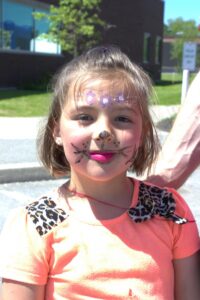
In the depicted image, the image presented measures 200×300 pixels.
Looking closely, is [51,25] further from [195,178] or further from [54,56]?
[195,178]

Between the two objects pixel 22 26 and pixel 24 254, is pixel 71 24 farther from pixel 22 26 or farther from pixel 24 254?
pixel 24 254

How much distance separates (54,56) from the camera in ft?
89.9

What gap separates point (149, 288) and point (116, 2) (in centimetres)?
3177

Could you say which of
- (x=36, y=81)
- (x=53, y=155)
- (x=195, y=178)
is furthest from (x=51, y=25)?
(x=53, y=155)

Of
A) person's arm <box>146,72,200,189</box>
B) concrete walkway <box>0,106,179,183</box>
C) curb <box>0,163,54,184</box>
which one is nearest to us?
person's arm <box>146,72,200,189</box>

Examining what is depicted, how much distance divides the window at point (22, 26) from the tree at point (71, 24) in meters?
0.53

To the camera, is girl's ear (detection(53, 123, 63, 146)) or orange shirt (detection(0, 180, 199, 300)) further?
girl's ear (detection(53, 123, 63, 146))

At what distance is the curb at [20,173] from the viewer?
783 cm

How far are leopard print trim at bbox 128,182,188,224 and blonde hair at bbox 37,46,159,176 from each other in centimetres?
12

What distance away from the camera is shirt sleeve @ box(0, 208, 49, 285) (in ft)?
5.80

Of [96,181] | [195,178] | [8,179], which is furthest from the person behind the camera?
[195,178]

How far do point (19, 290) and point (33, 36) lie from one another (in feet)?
80.1

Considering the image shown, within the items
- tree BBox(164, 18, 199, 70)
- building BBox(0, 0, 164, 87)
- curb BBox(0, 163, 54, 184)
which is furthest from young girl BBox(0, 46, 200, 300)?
tree BBox(164, 18, 199, 70)

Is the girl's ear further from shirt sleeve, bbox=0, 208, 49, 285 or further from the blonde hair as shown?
shirt sleeve, bbox=0, 208, 49, 285
